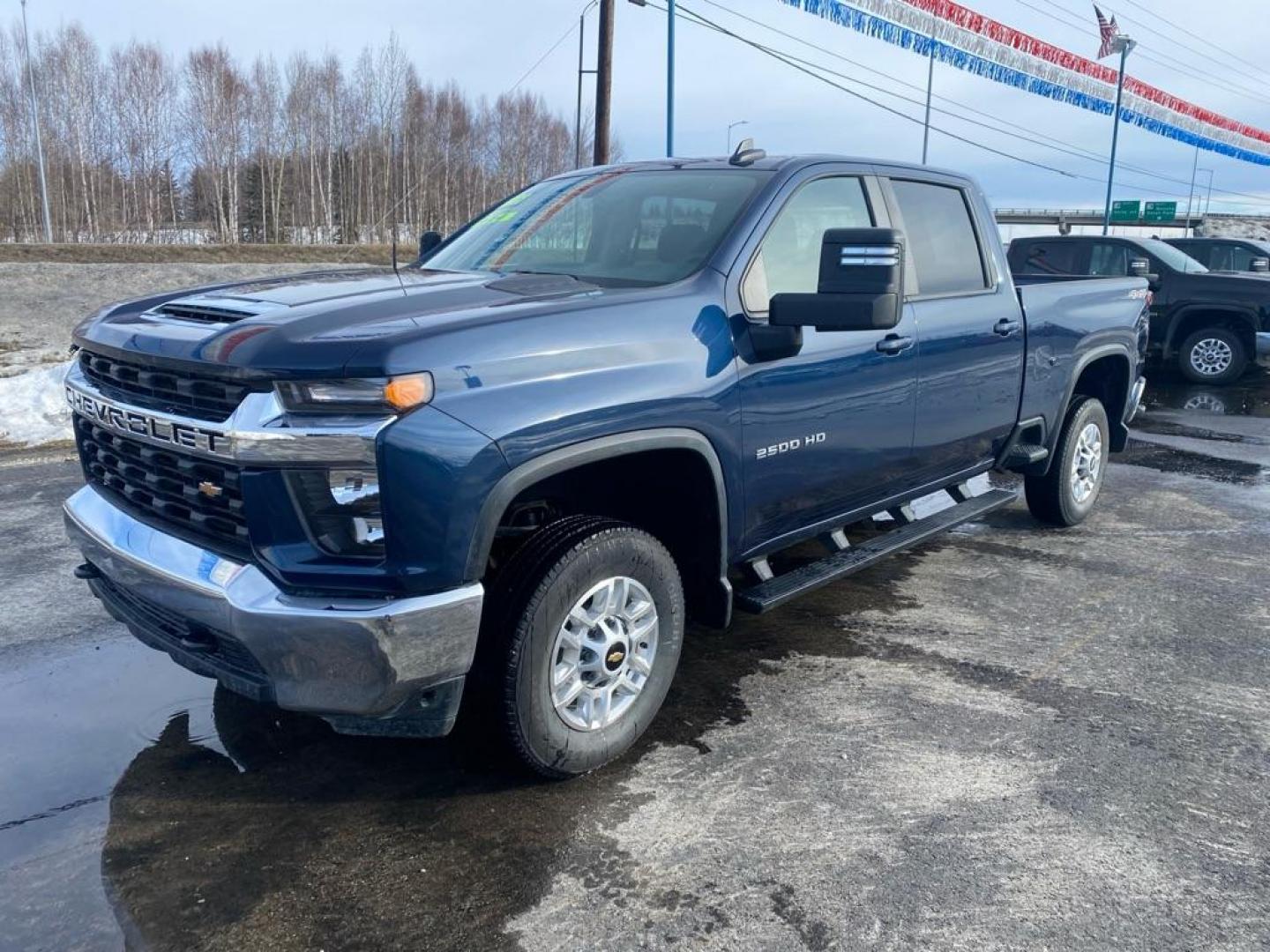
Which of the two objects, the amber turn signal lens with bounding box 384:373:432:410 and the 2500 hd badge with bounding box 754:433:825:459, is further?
the 2500 hd badge with bounding box 754:433:825:459

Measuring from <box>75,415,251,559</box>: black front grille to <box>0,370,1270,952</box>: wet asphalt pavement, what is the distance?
0.86 metres

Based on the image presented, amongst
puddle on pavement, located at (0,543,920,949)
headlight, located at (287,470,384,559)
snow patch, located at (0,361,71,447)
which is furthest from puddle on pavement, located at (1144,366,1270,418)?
headlight, located at (287,470,384,559)

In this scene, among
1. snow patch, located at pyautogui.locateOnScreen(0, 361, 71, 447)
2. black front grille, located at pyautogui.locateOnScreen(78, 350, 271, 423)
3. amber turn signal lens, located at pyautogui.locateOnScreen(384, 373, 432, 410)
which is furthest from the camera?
snow patch, located at pyautogui.locateOnScreen(0, 361, 71, 447)

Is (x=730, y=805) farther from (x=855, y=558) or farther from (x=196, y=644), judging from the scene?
(x=196, y=644)

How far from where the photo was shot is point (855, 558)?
4324 mm

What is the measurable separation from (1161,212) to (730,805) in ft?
296

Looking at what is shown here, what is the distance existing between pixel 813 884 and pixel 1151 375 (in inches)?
542

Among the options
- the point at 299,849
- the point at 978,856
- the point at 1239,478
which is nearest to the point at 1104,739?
the point at 978,856

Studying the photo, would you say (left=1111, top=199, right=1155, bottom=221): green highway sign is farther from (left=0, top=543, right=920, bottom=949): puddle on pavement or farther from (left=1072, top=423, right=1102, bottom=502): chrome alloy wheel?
(left=0, top=543, right=920, bottom=949): puddle on pavement

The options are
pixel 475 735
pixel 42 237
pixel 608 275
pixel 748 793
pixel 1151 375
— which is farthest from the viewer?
pixel 42 237

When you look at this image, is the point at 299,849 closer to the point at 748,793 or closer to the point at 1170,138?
the point at 748,793

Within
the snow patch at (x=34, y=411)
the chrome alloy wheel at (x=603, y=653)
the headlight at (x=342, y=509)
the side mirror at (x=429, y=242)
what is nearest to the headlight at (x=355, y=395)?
the headlight at (x=342, y=509)

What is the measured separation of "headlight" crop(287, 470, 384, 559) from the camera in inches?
105

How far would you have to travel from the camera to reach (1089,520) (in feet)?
22.1
